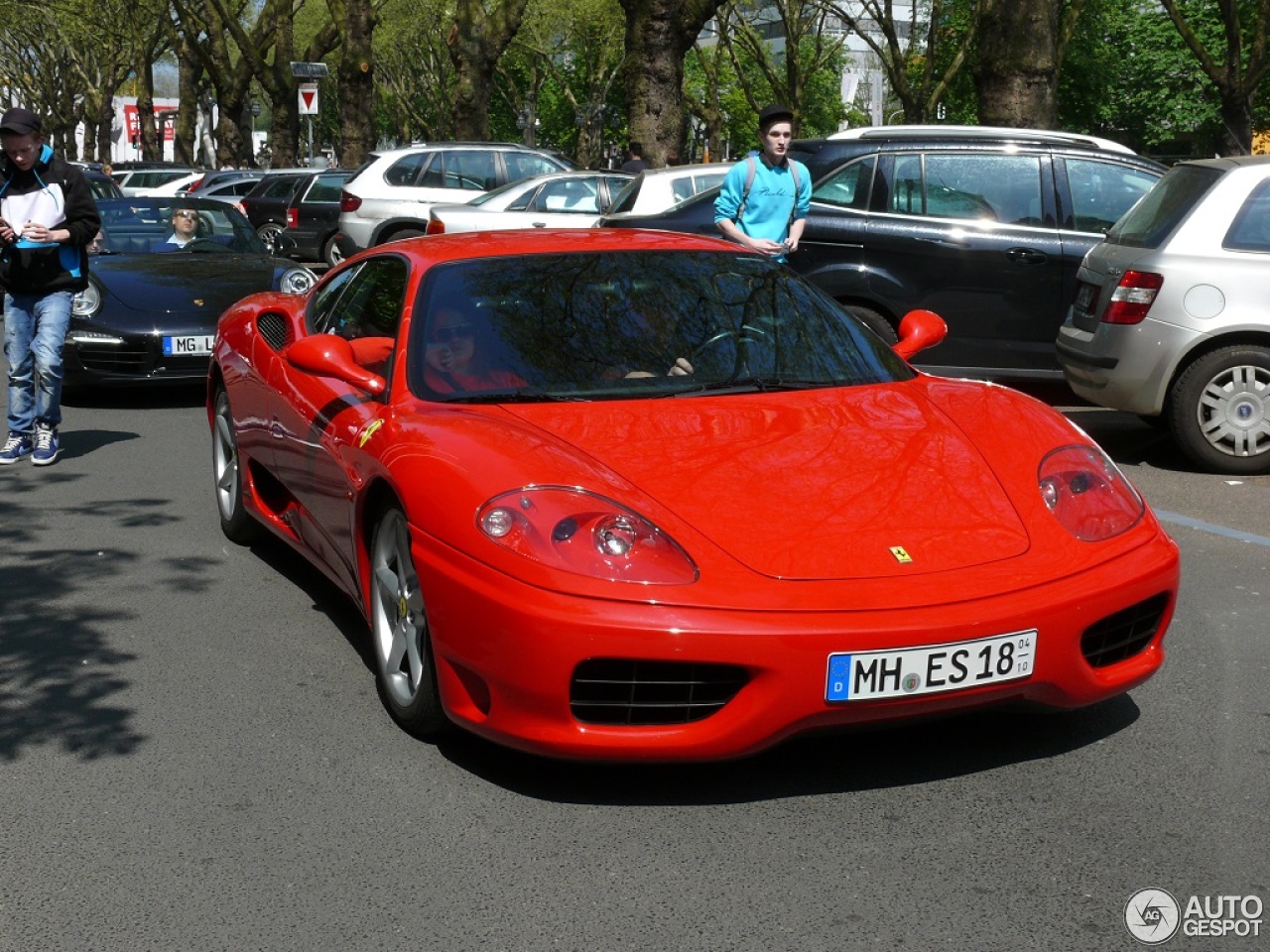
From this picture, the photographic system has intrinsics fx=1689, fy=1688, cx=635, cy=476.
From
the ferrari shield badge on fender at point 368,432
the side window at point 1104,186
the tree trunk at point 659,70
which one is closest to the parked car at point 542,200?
the tree trunk at point 659,70

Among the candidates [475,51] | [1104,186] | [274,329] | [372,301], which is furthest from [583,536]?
[475,51]

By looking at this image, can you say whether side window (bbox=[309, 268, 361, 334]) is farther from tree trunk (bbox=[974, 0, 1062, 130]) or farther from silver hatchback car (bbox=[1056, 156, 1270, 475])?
tree trunk (bbox=[974, 0, 1062, 130])

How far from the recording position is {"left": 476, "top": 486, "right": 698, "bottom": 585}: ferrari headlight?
383 cm

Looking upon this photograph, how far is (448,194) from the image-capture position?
20.8m

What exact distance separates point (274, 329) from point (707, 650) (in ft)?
10.8

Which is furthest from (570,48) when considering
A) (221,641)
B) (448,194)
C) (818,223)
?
(221,641)

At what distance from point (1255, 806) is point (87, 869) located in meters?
2.65

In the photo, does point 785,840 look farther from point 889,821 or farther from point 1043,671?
point 1043,671

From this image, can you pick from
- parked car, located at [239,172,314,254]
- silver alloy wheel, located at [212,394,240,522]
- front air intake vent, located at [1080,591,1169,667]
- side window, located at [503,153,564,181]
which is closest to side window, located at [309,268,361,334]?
silver alloy wheel, located at [212,394,240,522]

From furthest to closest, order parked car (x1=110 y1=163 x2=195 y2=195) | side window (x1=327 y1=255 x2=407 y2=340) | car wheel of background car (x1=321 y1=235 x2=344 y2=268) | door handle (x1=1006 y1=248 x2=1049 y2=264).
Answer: parked car (x1=110 y1=163 x2=195 y2=195), car wheel of background car (x1=321 y1=235 x2=344 y2=268), door handle (x1=1006 y1=248 x2=1049 y2=264), side window (x1=327 y1=255 x2=407 y2=340)

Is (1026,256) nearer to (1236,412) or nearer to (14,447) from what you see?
(1236,412)

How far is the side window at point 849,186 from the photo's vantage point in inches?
415

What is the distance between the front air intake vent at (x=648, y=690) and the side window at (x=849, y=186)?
715cm

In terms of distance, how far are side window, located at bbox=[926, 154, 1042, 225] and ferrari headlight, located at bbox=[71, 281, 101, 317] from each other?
5.40 meters
